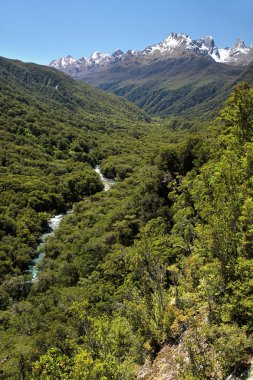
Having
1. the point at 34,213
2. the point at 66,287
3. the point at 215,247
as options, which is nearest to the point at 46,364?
the point at 215,247

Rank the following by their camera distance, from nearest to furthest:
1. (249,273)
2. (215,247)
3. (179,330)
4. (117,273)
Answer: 1. (249,273)
2. (215,247)
3. (179,330)
4. (117,273)

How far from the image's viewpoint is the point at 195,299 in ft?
91.4

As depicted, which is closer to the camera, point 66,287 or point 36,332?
point 36,332

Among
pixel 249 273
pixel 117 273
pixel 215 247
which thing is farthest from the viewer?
pixel 117 273

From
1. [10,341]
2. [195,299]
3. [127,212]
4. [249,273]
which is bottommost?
[10,341]

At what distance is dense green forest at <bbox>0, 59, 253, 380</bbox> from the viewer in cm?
2542

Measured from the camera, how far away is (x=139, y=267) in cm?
4738

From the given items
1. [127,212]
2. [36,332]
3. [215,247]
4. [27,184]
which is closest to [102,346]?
[215,247]

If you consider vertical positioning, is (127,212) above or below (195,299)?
below

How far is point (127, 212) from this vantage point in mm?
109312

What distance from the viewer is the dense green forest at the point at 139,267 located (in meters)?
25.4

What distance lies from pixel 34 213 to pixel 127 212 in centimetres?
5124

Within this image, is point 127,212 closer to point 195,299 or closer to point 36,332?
point 36,332

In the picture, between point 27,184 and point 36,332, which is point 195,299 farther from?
point 27,184
